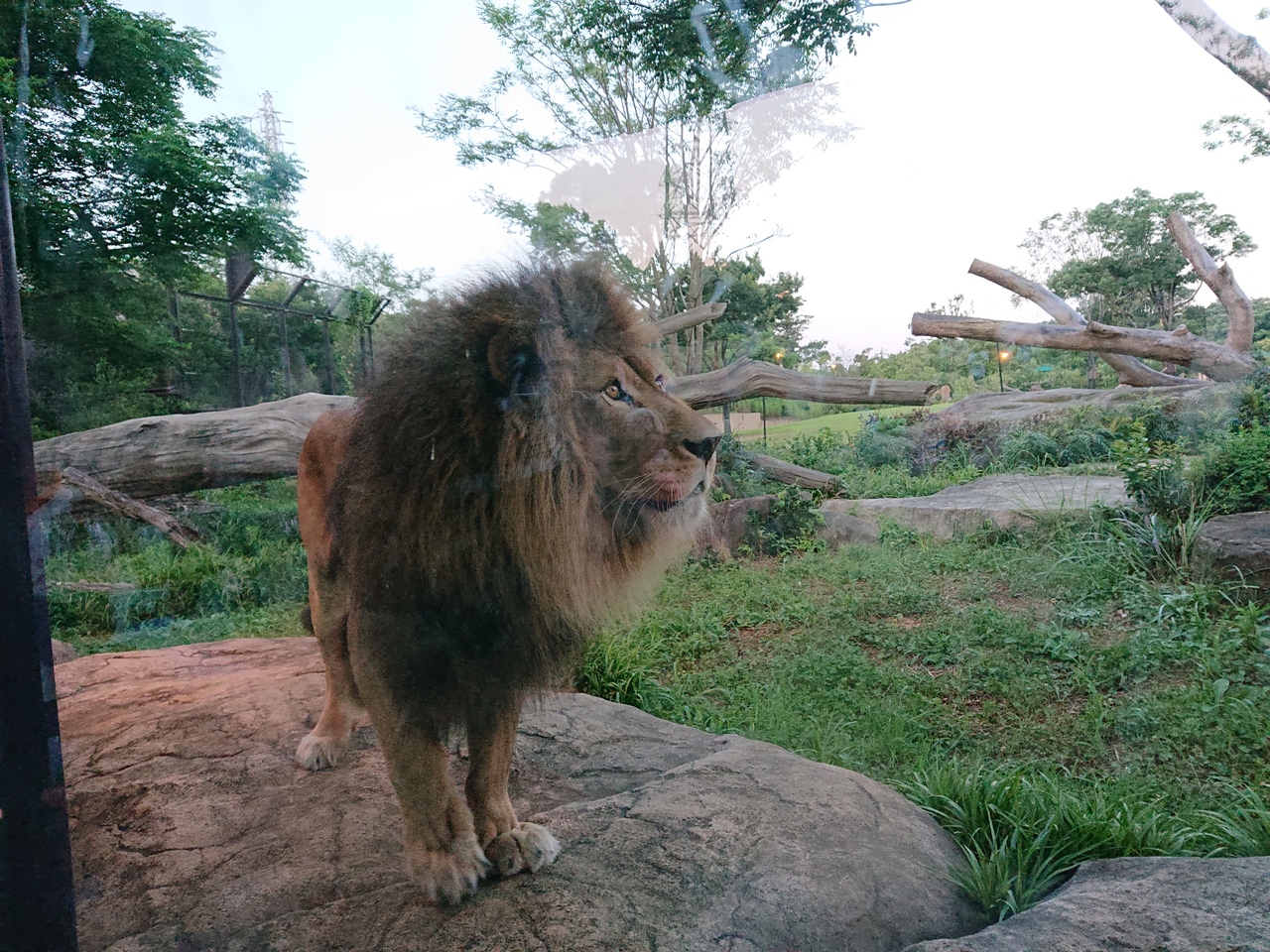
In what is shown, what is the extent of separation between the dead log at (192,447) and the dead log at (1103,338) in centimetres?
175

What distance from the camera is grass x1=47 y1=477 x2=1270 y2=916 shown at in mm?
1610

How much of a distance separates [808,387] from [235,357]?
1604mm

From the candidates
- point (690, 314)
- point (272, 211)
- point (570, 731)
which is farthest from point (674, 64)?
point (570, 731)

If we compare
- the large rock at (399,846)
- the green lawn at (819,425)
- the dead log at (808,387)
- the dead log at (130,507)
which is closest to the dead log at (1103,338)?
the dead log at (808,387)

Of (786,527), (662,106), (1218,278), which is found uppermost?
(662,106)

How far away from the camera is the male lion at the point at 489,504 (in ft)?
4.25

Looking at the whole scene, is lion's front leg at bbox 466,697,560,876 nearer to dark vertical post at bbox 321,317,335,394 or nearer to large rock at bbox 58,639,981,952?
large rock at bbox 58,639,981,952

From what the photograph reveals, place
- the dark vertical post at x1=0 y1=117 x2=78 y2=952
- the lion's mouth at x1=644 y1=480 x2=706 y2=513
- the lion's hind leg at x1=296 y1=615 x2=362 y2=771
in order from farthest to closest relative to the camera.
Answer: the lion's hind leg at x1=296 y1=615 x2=362 y2=771 < the lion's mouth at x1=644 y1=480 x2=706 y2=513 < the dark vertical post at x1=0 y1=117 x2=78 y2=952

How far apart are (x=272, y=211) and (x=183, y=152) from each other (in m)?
0.17

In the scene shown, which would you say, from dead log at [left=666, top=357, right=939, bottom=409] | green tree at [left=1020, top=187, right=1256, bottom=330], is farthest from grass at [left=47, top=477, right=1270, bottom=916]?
green tree at [left=1020, top=187, right=1256, bottom=330]

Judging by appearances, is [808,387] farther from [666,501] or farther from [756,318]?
[666,501]

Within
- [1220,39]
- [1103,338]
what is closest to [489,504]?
[1103,338]

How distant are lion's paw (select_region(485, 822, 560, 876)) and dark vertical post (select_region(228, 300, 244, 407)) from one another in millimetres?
1089

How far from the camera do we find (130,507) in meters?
1.48
